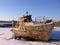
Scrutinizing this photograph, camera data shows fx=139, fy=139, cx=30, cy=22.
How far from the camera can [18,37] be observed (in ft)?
62.8

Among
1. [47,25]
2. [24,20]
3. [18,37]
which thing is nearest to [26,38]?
[18,37]

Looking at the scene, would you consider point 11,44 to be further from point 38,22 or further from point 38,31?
point 38,22

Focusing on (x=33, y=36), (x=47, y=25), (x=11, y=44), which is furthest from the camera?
(x=33, y=36)

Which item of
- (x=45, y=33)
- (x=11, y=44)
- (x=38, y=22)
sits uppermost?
(x=38, y=22)

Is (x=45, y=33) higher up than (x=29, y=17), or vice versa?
(x=29, y=17)

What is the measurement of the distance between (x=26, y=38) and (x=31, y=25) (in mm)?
3040

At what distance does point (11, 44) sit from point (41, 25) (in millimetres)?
3846

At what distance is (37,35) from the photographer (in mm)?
15766

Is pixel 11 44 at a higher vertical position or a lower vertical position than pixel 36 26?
lower

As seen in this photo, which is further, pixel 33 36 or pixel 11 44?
pixel 33 36

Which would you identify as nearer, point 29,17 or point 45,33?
point 45,33

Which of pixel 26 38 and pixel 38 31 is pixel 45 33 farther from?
pixel 26 38

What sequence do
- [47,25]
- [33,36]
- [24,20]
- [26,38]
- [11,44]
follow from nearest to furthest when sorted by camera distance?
[11,44]
[47,25]
[33,36]
[26,38]
[24,20]

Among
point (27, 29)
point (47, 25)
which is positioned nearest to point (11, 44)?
point (27, 29)
